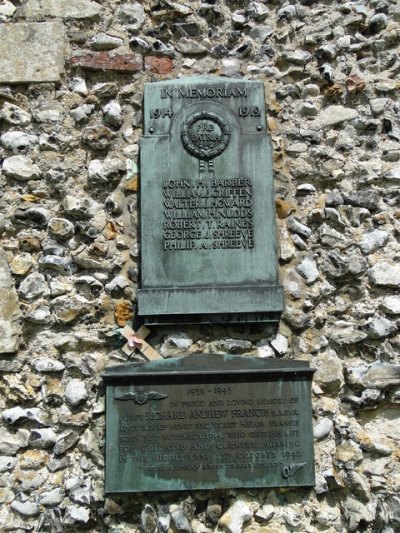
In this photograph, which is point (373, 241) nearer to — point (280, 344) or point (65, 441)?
point (280, 344)

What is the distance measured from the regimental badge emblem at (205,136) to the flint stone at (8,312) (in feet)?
3.42

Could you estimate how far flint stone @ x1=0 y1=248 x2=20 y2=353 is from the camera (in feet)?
9.36

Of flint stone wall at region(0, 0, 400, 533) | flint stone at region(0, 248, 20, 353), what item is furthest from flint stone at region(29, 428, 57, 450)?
flint stone at region(0, 248, 20, 353)

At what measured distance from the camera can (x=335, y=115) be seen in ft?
10.6

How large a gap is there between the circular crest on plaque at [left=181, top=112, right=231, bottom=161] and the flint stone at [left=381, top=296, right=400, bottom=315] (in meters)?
1.07

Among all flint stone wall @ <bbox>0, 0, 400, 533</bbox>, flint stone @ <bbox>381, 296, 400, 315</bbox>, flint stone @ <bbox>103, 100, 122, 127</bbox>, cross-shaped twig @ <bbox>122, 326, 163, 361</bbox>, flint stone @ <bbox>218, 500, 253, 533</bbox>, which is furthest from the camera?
flint stone @ <bbox>103, 100, 122, 127</bbox>

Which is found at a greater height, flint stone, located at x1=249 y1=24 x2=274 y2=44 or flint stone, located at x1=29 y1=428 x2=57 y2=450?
flint stone, located at x1=249 y1=24 x2=274 y2=44

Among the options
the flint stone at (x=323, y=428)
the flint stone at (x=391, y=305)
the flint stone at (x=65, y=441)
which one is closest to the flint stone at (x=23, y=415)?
the flint stone at (x=65, y=441)

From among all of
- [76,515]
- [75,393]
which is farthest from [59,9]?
[76,515]

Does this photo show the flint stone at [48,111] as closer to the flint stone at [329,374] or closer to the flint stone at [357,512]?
the flint stone at [329,374]

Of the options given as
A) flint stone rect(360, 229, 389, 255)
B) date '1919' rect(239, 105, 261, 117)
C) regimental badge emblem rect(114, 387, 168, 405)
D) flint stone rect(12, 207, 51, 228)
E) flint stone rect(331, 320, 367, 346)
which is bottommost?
regimental badge emblem rect(114, 387, 168, 405)

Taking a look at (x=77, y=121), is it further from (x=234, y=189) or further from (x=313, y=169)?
(x=313, y=169)

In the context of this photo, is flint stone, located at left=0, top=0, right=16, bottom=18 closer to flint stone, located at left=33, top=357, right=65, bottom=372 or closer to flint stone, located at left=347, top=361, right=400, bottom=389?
flint stone, located at left=33, top=357, right=65, bottom=372

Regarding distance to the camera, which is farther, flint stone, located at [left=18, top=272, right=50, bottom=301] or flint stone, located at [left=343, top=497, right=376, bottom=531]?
flint stone, located at [left=18, top=272, right=50, bottom=301]
